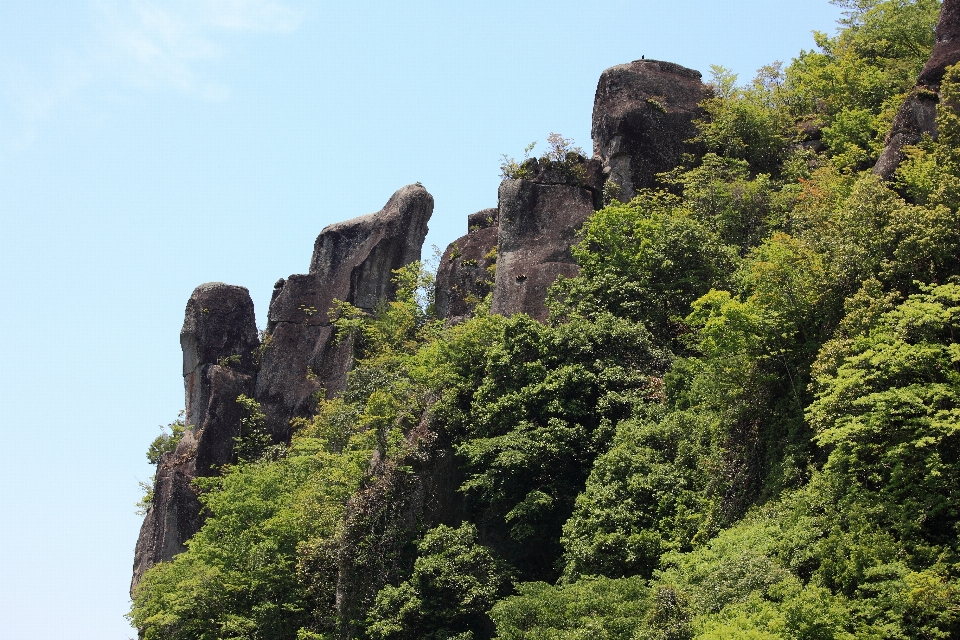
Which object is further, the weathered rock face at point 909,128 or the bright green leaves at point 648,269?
the bright green leaves at point 648,269

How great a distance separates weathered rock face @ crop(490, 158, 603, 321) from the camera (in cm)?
3500

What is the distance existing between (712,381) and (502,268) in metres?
11.5

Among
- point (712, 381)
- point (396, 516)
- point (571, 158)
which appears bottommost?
point (396, 516)

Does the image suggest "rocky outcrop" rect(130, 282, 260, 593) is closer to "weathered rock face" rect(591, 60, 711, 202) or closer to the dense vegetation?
the dense vegetation

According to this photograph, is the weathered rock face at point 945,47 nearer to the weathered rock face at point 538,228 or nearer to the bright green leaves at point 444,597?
the weathered rock face at point 538,228

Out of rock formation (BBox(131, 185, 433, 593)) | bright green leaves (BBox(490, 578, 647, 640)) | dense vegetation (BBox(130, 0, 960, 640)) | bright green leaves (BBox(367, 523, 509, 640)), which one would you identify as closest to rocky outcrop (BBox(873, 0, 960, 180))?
dense vegetation (BBox(130, 0, 960, 640))

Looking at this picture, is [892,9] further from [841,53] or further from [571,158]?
[571,158]

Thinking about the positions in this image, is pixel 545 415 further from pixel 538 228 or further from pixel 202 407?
pixel 202 407

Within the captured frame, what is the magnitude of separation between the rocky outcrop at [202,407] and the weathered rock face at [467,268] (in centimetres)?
864

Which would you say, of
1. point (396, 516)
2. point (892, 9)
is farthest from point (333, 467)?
point (892, 9)

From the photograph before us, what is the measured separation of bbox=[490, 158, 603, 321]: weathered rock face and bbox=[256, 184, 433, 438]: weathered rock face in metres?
9.75

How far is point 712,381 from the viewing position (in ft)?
83.9

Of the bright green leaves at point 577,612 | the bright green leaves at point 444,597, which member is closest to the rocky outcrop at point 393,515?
the bright green leaves at point 444,597

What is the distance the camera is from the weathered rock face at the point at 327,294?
146 ft
